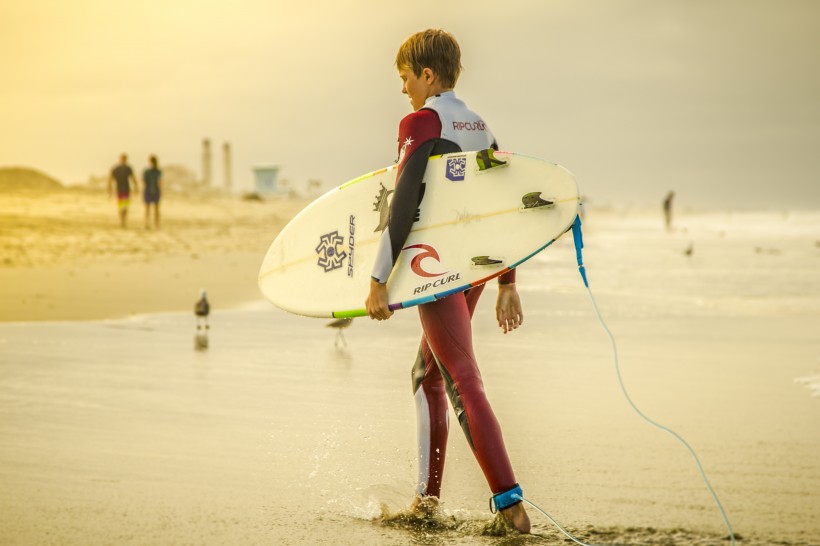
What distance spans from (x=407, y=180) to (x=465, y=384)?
0.74 meters

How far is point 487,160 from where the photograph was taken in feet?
11.3

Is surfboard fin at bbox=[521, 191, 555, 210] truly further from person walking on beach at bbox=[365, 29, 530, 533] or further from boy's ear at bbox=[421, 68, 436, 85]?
boy's ear at bbox=[421, 68, 436, 85]

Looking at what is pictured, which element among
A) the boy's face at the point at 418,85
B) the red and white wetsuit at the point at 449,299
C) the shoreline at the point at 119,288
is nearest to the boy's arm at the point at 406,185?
the red and white wetsuit at the point at 449,299

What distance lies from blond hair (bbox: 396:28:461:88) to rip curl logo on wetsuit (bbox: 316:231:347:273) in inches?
30.9

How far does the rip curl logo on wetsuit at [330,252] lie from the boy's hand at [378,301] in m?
0.41

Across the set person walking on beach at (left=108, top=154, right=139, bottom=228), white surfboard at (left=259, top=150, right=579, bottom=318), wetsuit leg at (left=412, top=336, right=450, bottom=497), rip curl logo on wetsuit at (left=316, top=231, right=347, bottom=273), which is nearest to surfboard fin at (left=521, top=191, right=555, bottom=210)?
white surfboard at (left=259, top=150, right=579, bottom=318)

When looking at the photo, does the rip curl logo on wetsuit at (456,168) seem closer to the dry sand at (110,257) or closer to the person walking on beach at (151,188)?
the dry sand at (110,257)

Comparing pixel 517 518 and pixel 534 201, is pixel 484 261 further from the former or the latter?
pixel 517 518

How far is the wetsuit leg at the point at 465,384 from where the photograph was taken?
3320mm

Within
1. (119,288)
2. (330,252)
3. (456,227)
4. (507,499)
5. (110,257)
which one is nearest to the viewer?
(507,499)

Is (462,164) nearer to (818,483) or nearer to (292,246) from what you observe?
(292,246)

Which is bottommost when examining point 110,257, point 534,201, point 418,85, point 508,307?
point 508,307

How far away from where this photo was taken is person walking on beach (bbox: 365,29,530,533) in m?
3.32

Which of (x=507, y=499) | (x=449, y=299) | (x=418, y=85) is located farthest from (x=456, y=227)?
(x=507, y=499)
